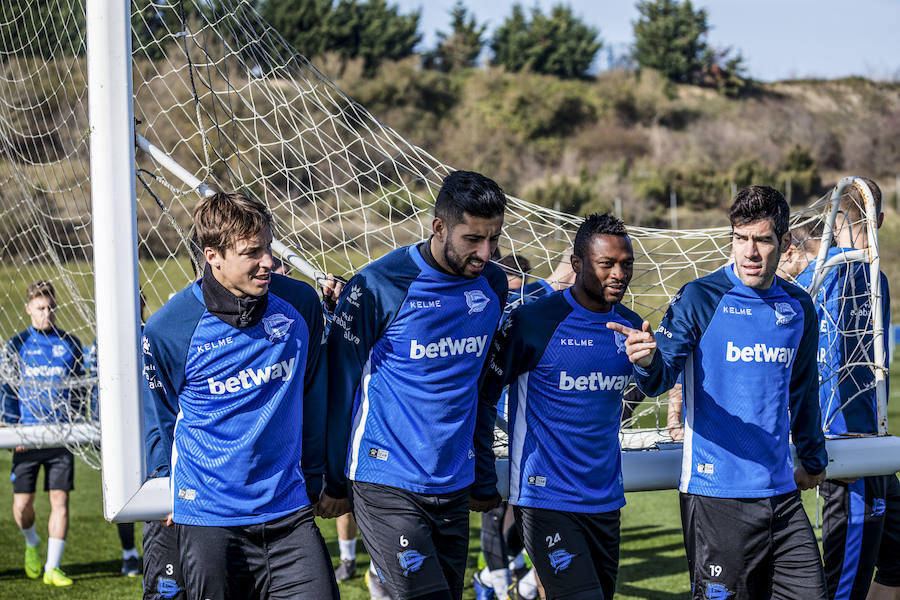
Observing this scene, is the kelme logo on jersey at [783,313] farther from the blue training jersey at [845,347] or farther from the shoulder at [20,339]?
the shoulder at [20,339]


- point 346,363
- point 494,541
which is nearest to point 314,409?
point 346,363

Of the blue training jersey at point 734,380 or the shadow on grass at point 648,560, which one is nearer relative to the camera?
the blue training jersey at point 734,380

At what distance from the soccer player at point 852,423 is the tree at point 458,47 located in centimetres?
4015

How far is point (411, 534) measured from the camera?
310 centimetres

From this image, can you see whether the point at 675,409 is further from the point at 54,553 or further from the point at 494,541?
the point at 54,553

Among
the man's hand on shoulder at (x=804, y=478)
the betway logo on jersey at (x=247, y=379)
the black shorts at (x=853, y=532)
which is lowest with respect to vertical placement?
the black shorts at (x=853, y=532)

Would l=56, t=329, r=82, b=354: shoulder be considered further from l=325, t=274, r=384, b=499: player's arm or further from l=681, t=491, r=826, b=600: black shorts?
l=681, t=491, r=826, b=600: black shorts

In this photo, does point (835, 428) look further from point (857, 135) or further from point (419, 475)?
point (857, 135)

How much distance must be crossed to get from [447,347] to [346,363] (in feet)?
1.16

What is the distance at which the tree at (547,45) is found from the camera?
1682 inches

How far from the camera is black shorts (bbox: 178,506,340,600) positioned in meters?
2.85

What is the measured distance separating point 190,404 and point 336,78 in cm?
3579

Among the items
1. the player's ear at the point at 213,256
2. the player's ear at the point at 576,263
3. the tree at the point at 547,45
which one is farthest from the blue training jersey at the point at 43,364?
the tree at the point at 547,45

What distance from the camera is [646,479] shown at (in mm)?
3551
